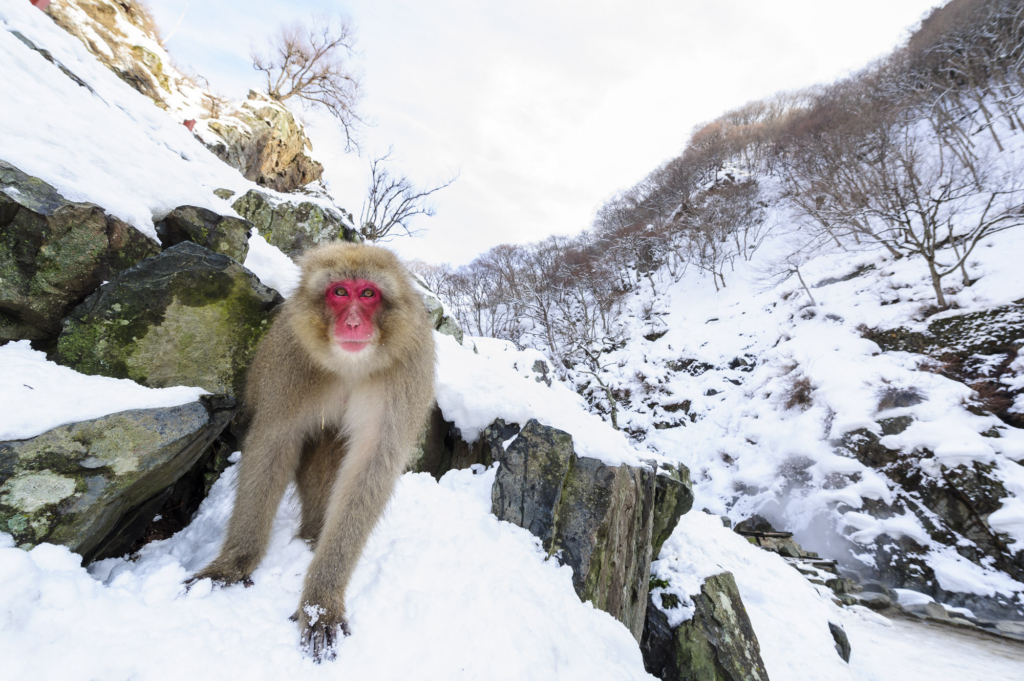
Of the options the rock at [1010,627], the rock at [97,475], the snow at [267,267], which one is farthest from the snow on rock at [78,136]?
the rock at [1010,627]

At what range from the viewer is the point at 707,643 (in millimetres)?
3406

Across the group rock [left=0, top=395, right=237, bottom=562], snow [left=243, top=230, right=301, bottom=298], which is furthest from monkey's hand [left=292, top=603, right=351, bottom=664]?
snow [left=243, top=230, right=301, bottom=298]

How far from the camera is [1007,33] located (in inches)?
604

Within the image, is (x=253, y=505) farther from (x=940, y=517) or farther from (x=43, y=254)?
(x=940, y=517)

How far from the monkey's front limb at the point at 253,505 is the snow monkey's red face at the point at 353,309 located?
1.92 ft

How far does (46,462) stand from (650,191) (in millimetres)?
33232

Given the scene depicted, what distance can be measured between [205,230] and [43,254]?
3.09 ft

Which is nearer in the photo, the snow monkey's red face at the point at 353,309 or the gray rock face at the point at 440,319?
the snow monkey's red face at the point at 353,309

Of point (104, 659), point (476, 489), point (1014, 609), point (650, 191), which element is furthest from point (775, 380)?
point (650, 191)

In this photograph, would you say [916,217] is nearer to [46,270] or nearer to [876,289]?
[876,289]

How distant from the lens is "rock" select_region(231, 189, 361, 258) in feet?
18.0

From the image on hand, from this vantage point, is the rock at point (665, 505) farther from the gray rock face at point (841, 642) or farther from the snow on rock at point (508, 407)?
the gray rock face at point (841, 642)

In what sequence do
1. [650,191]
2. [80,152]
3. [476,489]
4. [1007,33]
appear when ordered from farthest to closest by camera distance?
[650,191], [1007,33], [476,489], [80,152]

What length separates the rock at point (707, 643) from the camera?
10.9ft
